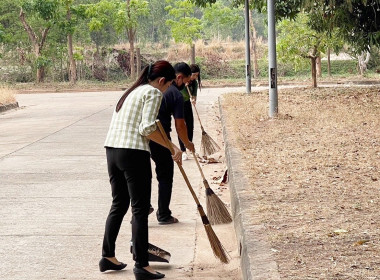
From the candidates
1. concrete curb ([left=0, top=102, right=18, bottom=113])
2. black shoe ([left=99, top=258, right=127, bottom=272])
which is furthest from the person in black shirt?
concrete curb ([left=0, top=102, right=18, bottom=113])

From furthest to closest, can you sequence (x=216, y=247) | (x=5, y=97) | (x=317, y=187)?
(x=5, y=97)
(x=317, y=187)
(x=216, y=247)

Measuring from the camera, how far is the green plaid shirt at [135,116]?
6142mm

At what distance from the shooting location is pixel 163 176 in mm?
8438

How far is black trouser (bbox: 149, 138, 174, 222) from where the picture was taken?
329 inches

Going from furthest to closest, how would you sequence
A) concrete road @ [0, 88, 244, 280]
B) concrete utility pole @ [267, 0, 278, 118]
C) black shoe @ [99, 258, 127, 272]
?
concrete utility pole @ [267, 0, 278, 118], concrete road @ [0, 88, 244, 280], black shoe @ [99, 258, 127, 272]

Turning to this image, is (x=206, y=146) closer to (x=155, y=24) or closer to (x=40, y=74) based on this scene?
(x=40, y=74)

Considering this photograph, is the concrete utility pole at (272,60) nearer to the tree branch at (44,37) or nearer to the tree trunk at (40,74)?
the tree branch at (44,37)

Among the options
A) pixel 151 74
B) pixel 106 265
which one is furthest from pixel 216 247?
pixel 151 74

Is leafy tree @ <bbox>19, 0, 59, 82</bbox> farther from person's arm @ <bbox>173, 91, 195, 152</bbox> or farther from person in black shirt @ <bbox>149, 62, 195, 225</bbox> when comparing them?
person in black shirt @ <bbox>149, 62, 195, 225</bbox>

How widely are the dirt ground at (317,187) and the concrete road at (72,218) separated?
549 millimetres

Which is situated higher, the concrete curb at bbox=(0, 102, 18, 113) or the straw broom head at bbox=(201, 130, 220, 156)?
the straw broom head at bbox=(201, 130, 220, 156)

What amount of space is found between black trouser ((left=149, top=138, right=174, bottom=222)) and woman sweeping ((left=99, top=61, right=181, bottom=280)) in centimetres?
→ 196

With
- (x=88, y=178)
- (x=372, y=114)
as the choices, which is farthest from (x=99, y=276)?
(x=372, y=114)

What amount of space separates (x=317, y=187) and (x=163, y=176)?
1.55 m
